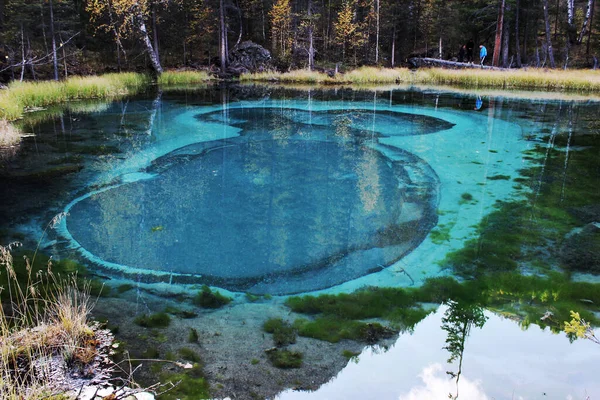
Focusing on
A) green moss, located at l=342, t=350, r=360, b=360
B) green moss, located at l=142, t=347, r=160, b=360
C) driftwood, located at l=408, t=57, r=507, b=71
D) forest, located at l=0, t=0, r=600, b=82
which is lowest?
green moss, located at l=342, t=350, r=360, b=360

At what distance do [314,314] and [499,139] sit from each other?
8488mm

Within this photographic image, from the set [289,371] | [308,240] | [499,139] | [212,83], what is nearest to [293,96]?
[212,83]

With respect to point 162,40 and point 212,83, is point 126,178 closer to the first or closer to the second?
point 212,83

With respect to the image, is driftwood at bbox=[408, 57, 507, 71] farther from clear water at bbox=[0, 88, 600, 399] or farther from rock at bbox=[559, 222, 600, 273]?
rock at bbox=[559, 222, 600, 273]

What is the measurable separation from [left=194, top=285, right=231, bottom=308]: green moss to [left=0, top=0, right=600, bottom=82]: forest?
20893 mm

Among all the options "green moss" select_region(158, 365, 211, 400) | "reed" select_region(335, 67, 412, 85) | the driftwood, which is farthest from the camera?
the driftwood

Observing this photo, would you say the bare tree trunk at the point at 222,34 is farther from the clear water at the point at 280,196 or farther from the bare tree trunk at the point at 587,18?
the bare tree trunk at the point at 587,18

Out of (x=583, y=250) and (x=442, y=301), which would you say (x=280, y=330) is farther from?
(x=583, y=250)

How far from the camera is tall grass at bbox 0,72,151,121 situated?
1305cm

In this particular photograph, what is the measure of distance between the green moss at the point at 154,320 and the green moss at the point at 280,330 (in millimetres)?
849

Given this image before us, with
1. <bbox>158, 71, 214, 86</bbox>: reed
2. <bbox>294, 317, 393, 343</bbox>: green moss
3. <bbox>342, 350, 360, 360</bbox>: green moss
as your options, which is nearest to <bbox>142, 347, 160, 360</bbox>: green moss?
<bbox>294, 317, 393, 343</bbox>: green moss

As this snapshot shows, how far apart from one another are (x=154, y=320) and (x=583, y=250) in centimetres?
470

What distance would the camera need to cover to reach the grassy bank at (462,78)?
19531 millimetres

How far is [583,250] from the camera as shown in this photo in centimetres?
524
